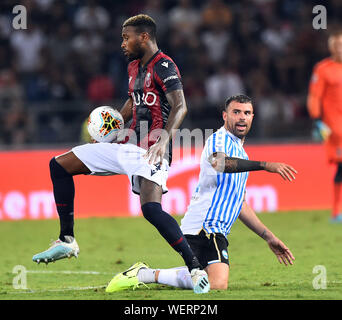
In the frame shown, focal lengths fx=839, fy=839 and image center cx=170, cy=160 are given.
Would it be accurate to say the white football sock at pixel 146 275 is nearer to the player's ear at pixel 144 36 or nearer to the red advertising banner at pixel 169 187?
the player's ear at pixel 144 36

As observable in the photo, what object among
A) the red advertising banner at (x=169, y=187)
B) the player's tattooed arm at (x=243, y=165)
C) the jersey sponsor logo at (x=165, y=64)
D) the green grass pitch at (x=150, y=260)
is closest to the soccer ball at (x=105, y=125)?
the jersey sponsor logo at (x=165, y=64)

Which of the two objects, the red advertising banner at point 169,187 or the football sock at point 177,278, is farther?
the red advertising banner at point 169,187

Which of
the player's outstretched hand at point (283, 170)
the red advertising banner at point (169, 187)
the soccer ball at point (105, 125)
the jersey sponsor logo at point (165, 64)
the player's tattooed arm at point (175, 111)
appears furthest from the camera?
the red advertising banner at point (169, 187)

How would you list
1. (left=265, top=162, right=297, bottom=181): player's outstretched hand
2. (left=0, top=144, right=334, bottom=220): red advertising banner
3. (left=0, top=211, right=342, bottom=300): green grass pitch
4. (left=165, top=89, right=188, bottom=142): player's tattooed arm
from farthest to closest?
(left=0, top=144, right=334, bottom=220): red advertising banner < (left=0, top=211, right=342, bottom=300): green grass pitch < (left=165, top=89, right=188, bottom=142): player's tattooed arm < (left=265, top=162, right=297, bottom=181): player's outstretched hand

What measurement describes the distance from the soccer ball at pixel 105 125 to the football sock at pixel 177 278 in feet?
3.87

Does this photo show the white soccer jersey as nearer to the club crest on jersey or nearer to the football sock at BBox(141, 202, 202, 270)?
the football sock at BBox(141, 202, 202, 270)

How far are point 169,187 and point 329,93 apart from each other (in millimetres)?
2652

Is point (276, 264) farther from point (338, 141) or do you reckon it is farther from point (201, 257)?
point (338, 141)

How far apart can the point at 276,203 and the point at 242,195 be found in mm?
6087

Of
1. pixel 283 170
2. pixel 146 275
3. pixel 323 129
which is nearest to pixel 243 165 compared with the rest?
pixel 283 170

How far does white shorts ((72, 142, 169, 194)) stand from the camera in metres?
6.31

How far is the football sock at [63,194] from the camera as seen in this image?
657 centimetres

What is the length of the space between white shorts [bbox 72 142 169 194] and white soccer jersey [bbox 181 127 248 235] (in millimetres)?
394

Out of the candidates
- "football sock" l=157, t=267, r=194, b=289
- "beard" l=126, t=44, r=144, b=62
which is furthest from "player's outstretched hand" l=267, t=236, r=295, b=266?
"beard" l=126, t=44, r=144, b=62
